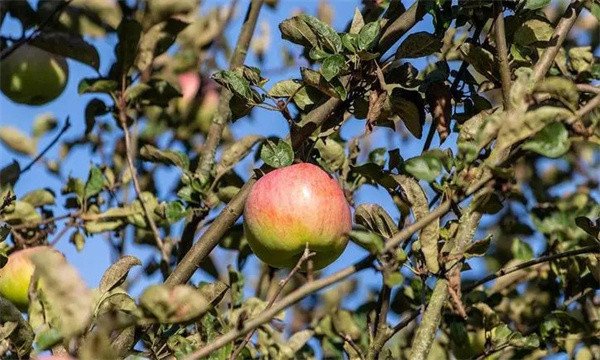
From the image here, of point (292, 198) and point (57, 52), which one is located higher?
point (57, 52)

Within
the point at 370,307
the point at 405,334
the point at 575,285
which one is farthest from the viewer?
the point at 405,334

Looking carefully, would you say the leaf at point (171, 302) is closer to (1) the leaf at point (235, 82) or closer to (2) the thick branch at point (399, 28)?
(1) the leaf at point (235, 82)

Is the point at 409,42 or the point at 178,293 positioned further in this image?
the point at 409,42

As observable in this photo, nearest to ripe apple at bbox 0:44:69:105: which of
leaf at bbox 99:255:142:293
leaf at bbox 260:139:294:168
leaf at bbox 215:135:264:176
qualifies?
leaf at bbox 215:135:264:176

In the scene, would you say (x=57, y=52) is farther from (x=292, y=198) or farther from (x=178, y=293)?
(x=178, y=293)

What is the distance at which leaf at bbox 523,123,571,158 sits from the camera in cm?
105

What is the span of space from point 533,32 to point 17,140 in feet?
6.28

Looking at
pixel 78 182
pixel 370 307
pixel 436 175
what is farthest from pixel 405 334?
pixel 436 175

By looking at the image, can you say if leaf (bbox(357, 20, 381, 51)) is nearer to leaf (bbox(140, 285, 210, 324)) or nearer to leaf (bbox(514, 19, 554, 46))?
leaf (bbox(514, 19, 554, 46))

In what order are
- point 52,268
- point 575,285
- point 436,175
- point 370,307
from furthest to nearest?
1. point 370,307
2. point 575,285
3. point 436,175
4. point 52,268

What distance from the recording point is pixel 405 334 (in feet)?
7.80

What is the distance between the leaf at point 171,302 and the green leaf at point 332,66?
54 cm

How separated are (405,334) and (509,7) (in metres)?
1.07

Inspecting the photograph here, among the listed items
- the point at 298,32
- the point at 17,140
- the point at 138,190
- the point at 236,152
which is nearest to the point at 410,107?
the point at 298,32
